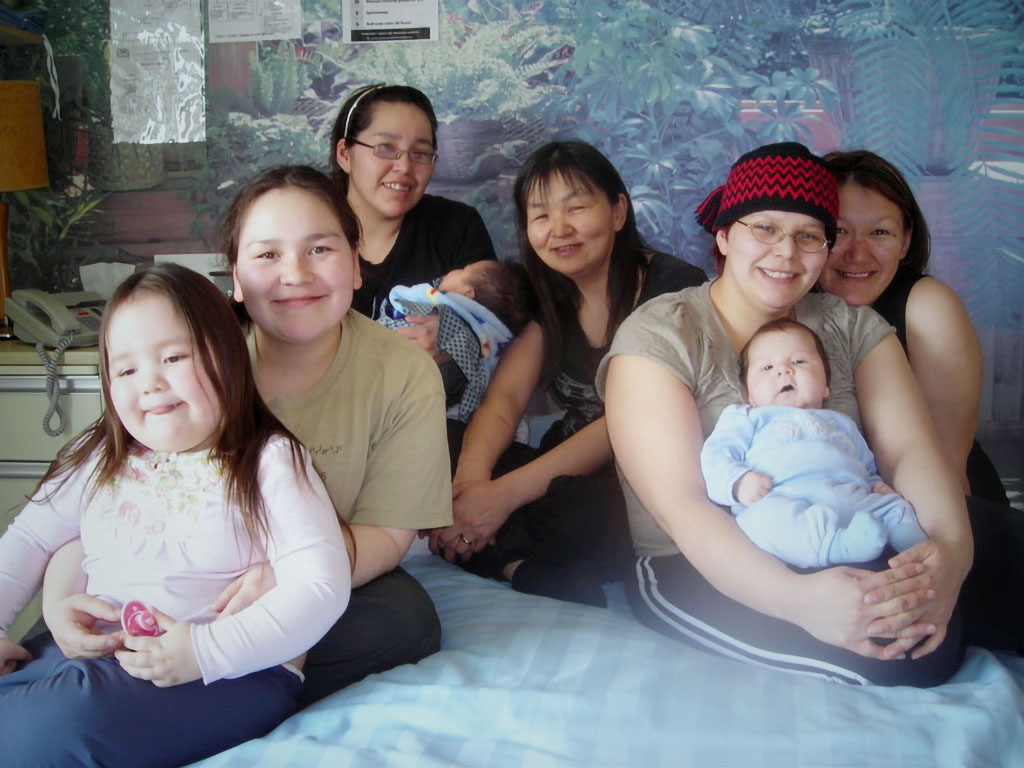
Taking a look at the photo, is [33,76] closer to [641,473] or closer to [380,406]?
[380,406]

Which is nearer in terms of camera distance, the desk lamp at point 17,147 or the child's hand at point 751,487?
the child's hand at point 751,487

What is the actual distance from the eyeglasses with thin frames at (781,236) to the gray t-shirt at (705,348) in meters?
0.15

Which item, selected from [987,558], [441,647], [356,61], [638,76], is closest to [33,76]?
[356,61]

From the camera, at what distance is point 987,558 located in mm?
1498

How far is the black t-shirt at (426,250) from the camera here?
2082 millimetres

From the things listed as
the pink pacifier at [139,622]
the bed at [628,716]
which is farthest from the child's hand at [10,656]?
the bed at [628,716]

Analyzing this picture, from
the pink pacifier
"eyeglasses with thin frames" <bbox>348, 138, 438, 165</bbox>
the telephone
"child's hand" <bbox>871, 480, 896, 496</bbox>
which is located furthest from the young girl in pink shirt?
the telephone

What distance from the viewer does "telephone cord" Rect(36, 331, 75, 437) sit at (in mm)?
2152

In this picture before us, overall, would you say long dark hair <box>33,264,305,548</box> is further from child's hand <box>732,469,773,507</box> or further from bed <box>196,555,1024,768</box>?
child's hand <box>732,469,773,507</box>

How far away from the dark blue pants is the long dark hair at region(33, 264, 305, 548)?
20 centimetres

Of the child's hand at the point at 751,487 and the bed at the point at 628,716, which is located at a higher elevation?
the child's hand at the point at 751,487

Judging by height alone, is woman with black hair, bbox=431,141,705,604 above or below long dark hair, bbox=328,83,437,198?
below

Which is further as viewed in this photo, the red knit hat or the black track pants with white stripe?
the red knit hat

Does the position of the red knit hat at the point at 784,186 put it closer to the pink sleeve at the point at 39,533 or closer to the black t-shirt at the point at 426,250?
the black t-shirt at the point at 426,250
